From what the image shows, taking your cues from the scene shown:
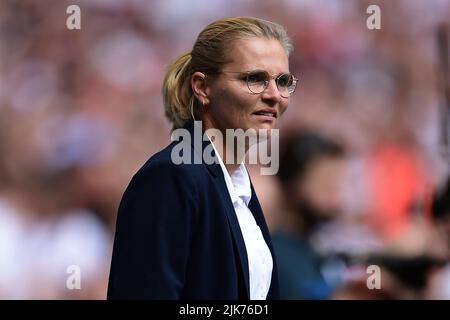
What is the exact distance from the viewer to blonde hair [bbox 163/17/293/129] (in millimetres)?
1598

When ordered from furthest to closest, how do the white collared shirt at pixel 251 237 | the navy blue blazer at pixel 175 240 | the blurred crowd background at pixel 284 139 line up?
the blurred crowd background at pixel 284 139, the white collared shirt at pixel 251 237, the navy blue blazer at pixel 175 240

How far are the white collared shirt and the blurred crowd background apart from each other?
1519 millimetres

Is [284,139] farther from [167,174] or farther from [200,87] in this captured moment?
[167,174]

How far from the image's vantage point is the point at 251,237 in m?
1.58

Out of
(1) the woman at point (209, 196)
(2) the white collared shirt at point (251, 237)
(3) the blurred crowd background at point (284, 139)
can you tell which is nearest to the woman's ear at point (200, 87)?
(1) the woman at point (209, 196)

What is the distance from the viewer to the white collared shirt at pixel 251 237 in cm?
154

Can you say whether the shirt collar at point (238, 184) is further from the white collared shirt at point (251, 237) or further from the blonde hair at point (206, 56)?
the blonde hair at point (206, 56)

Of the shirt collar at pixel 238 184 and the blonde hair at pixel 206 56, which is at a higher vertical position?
the blonde hair at pixel 206 56

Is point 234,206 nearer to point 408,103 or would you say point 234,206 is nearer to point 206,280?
point 206,280

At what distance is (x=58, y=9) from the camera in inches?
133

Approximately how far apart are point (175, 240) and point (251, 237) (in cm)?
21

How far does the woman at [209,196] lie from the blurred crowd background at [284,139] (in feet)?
5.22

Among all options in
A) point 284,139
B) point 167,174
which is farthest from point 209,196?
point 284,139

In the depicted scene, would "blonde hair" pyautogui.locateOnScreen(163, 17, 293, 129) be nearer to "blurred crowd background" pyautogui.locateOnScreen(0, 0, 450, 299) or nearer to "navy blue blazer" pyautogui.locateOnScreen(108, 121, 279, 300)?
"navy blue blazer" pyautogui.locateOnScreen(108, 121, 279, 300)
